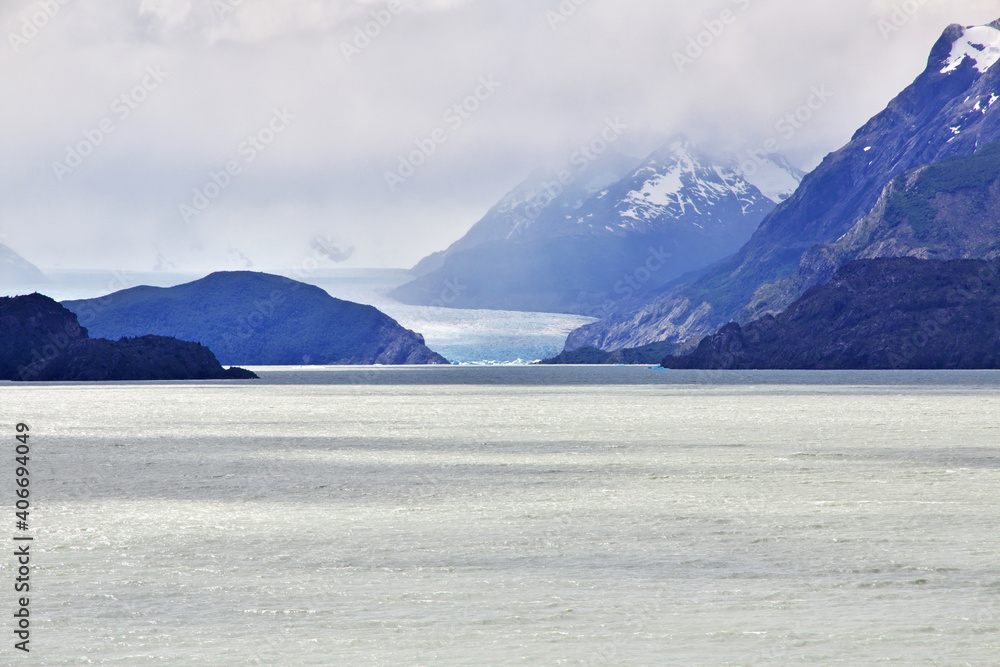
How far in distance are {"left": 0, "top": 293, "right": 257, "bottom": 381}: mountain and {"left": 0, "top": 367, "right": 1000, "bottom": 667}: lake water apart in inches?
6061

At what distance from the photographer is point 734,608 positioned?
1070 cm

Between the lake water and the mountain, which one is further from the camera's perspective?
the mountain

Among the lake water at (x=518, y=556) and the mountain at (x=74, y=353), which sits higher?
the mountain at (x=74, y=353)

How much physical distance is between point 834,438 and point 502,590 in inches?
1011

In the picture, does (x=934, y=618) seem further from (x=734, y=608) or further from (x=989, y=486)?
(x=989, y=486)

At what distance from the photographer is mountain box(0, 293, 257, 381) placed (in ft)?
577

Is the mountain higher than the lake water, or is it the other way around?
the mountain

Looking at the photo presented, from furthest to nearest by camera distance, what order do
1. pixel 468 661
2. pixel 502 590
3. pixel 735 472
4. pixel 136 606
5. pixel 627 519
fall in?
pixel 735 472 < pixel 627 519 < pixel 502 590 < pixel 136 606 < pixel 468 661

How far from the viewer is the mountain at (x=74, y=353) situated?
577 ft

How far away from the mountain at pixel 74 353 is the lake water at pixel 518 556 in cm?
15394

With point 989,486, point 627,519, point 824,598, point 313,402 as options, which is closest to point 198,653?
point 824,598

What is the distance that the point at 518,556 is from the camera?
13.8 meters

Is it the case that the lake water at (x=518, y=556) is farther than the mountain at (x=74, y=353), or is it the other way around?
the mountain at (x=74, y=353)

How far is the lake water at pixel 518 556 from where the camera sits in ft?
31.0
